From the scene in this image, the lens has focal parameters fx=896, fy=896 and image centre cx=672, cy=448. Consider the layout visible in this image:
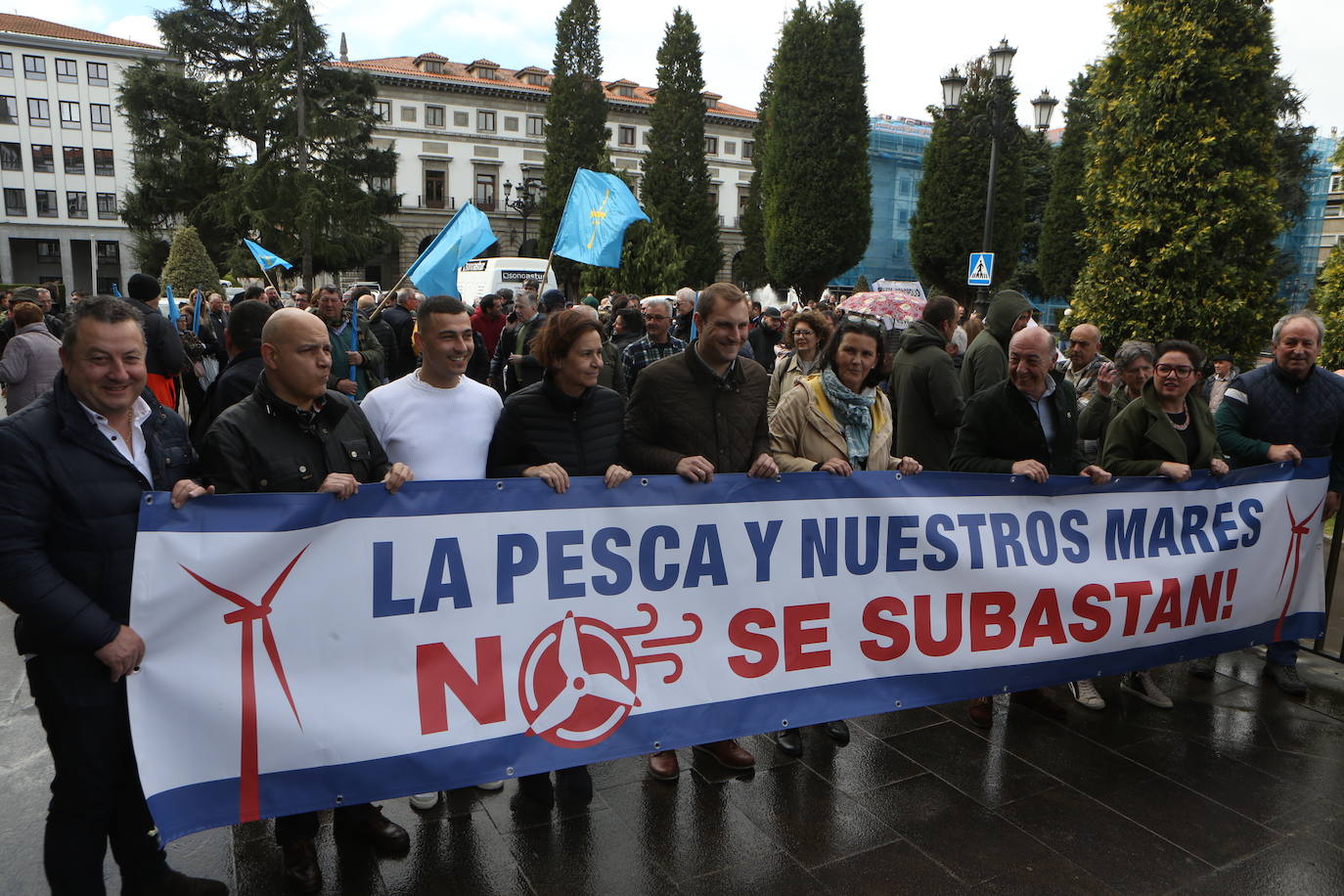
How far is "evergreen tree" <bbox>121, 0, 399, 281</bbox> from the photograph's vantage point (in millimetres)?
35188

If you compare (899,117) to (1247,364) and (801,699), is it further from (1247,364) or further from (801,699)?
(801,699)

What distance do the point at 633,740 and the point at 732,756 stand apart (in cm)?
74

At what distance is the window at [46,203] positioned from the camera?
2275 inches

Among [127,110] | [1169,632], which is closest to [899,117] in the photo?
[127,110]

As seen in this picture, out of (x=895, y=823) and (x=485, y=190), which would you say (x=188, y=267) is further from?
(x=485, y=190)

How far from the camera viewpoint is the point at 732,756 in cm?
360

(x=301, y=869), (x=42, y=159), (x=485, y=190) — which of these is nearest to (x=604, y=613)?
(x=301, y=869)

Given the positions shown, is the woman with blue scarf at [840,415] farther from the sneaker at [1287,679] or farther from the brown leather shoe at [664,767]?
the sneaker at [1287,679]

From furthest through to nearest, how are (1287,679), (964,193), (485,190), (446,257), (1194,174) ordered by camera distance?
(485,190) → (964,193) → (1194,174) → (446,257) → (1287,679)

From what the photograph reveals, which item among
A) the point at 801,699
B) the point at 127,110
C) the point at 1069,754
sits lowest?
the point at 1069,754

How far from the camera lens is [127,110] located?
3678cm

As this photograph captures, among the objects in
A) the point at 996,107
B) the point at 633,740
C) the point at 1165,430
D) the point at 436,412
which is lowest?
the point at 633,740

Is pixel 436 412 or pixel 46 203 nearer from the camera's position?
pixel 436 412

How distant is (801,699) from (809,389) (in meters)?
1.36
